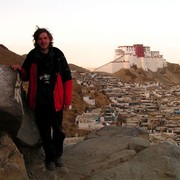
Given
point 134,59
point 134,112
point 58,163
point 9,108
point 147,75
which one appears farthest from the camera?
point 134,59

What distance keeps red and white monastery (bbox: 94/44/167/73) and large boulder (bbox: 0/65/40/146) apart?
86090 millimetres

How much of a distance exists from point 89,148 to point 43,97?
51.6 inches

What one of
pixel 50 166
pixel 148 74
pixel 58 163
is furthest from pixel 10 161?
pixel 148 74

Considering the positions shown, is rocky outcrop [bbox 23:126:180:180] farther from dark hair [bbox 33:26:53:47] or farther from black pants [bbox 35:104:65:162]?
dark hair [bbox 33:26:53:47]

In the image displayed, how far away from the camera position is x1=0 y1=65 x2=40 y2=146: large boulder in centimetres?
448

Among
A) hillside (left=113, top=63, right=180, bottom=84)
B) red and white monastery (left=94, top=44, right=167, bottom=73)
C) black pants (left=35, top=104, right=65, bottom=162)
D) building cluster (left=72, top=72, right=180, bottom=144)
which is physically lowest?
building cluster (left=72, top=72, right=180, bottom=144)

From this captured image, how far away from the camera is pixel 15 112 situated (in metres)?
4.48

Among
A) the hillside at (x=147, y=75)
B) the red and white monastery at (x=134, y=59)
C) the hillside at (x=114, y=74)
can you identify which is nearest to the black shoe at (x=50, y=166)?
the hillside at (x=114, y=74)

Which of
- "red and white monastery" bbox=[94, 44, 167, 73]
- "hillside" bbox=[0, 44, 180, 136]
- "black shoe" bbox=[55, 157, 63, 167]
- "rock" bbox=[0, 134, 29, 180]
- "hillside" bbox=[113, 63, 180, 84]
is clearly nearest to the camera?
"rock" bbox=[0, 134, 29, 180]

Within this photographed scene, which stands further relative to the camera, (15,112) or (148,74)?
(148,74)

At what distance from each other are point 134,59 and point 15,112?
90.3 metres

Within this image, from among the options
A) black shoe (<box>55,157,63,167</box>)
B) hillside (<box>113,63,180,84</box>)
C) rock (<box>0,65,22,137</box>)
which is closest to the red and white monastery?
hillside (<box>113,63,180,84</box>)

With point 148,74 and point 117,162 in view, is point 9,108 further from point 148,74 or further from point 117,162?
point 148,74

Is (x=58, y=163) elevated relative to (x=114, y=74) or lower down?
lower down
